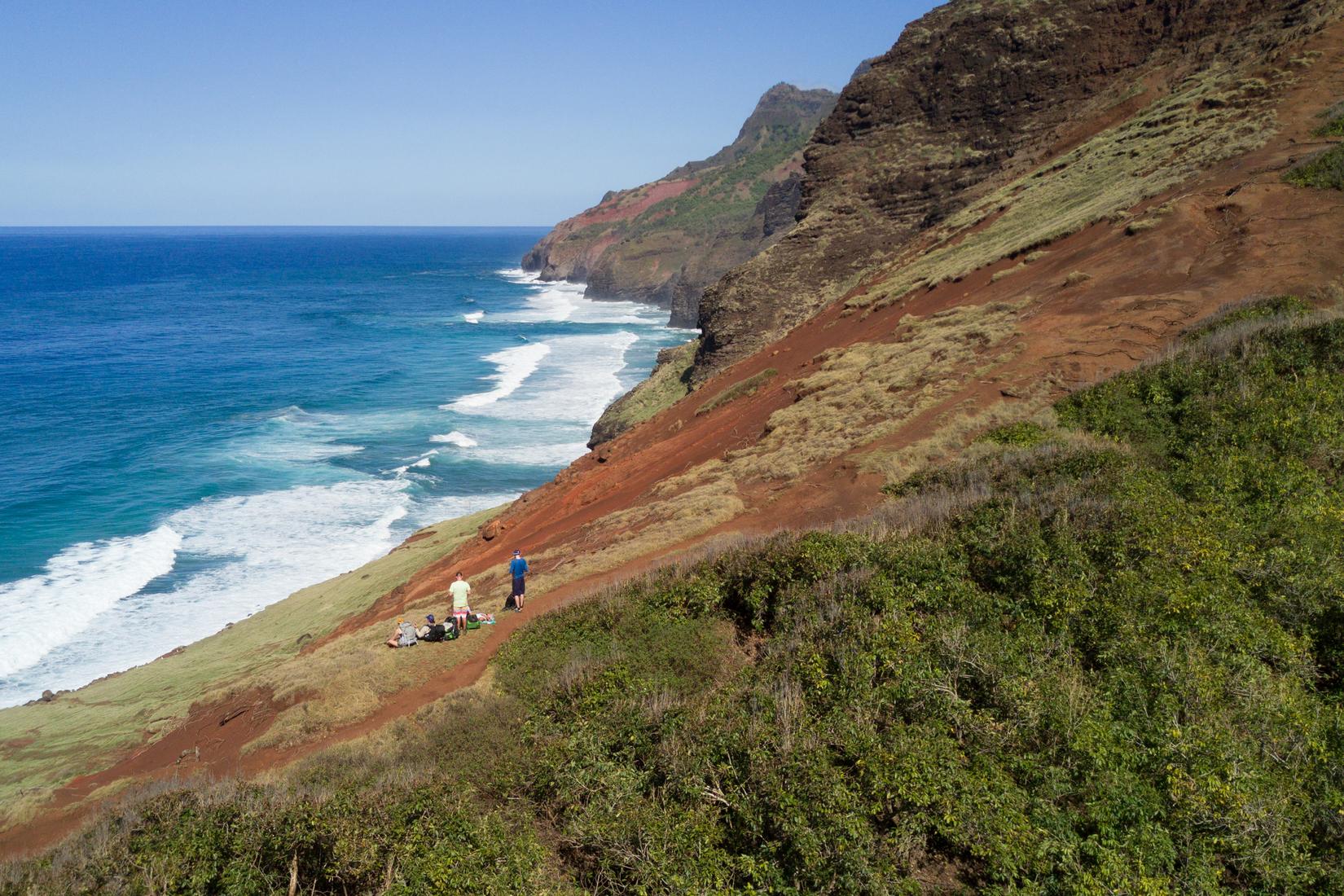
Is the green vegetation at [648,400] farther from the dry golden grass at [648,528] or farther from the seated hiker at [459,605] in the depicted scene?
the seated hiker at [459,605]

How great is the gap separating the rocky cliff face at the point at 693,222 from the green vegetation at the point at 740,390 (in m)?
52.4

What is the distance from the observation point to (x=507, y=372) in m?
54.3

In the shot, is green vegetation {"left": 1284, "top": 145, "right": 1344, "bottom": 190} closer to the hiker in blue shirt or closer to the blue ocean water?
the hiker in blue shirt

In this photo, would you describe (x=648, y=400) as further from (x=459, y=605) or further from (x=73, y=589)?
(x=459, y=605)

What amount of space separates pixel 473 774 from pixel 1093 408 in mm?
10560

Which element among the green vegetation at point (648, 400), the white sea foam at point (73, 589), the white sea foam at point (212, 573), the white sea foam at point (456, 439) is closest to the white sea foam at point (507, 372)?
the white sea foam at point (456, 439)

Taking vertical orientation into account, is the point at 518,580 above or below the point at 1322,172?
below

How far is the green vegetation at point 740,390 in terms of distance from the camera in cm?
2397

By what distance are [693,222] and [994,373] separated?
9984 centimetres

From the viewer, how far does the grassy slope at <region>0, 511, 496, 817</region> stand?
13.4m

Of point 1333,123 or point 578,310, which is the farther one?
point 578,310

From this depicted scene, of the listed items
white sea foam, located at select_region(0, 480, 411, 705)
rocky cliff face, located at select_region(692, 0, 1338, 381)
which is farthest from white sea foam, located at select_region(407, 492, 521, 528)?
rocky cliff face, located at select_region(692, 0, 1338, 381)

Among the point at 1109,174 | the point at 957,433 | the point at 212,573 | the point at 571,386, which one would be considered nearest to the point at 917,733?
the point at 957,433

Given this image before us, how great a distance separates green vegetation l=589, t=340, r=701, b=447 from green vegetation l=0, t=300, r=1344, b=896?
22.6 meters
